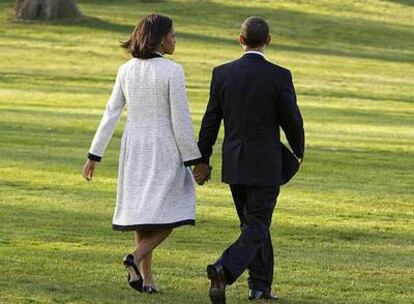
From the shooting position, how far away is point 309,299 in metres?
9.57

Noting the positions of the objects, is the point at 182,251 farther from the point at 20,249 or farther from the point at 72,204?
the point at 72,204

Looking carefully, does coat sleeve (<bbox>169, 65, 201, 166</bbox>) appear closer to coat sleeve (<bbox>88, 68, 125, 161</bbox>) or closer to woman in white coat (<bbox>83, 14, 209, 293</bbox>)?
woman in white coat (<bbox>83, 14, 209, 293</bbox>)

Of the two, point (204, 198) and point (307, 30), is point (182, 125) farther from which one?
point (307, 30)

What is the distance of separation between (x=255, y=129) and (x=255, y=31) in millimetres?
647

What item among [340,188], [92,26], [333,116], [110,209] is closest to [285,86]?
[110,209]

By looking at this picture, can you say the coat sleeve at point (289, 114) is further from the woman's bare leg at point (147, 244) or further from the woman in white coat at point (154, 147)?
the woman's bare leg at point (147, 244)

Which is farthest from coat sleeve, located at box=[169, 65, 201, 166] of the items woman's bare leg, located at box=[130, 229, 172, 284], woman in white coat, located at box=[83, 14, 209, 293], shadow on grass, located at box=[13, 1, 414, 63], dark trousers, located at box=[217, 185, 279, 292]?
shadow on grass, located at box=[13, 1, 414, 63]

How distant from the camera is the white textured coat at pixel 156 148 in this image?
9547 millimetres

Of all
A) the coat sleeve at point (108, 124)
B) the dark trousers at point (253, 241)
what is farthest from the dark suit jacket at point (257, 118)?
the coat sleeve at point (108, 124)

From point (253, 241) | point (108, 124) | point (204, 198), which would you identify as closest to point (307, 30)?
point (204, 198)

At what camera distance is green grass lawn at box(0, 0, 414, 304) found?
399 inches

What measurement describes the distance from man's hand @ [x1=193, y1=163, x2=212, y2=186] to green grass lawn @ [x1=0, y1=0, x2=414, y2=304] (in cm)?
78

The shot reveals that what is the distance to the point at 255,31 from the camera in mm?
9320

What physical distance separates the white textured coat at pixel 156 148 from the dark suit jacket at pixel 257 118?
31cm
